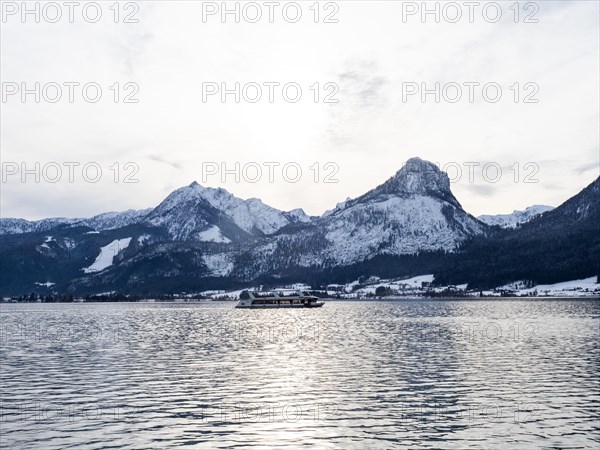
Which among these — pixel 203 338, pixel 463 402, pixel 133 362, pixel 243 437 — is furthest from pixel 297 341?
pixel 243 437

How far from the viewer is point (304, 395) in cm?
5628

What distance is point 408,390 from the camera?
192 feet

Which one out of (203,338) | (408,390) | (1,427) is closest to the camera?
(1,427)

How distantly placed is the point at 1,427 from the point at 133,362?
1471 inches

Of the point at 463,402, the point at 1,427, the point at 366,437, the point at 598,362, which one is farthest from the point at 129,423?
the point at 598,362

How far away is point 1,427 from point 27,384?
19472 millimetres

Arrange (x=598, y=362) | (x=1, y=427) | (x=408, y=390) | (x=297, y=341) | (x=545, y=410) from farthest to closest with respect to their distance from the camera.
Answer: (x=297, y=341)
(x=598, y=362)
(x=408, y=390)
(x=545, y=410)
(x=1, y=427)

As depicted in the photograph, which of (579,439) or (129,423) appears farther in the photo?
(129,423)

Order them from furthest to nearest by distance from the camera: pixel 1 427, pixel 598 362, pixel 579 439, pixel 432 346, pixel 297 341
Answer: pixel 297 341 → pixel 432 346 → pixel 598 362 → pixel 1 427 → pixel 579 439

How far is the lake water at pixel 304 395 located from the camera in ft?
135

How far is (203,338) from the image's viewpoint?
122125mm

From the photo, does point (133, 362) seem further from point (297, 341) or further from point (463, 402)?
point (463, 402)

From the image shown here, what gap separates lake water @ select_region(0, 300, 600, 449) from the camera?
41.2 m

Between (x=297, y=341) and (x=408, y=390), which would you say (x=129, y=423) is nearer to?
(x=408, y=390)
